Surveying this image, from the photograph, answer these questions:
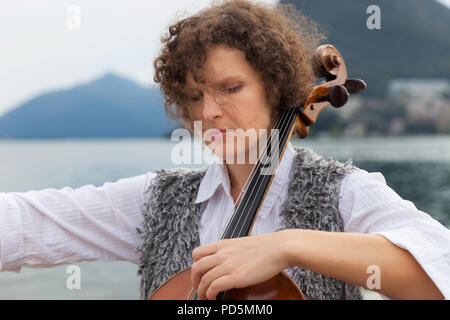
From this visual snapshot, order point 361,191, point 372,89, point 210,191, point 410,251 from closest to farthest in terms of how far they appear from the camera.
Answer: point 410,251 < point 361,191 < point 210,191 < point 372,89

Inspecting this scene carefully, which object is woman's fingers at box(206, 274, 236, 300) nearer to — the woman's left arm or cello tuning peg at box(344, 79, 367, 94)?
the woman's left arm

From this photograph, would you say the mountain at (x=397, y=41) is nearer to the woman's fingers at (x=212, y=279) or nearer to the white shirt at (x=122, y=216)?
the white shirt at (x=122, y=216)

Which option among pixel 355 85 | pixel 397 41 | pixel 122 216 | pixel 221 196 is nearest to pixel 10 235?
pixel 122 216

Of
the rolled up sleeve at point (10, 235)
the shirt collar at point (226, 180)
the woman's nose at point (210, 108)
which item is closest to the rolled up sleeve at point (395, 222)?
the shirt collar at point (226, 180)

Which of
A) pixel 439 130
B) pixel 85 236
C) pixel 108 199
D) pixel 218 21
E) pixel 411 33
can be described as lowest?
pixel 439 130

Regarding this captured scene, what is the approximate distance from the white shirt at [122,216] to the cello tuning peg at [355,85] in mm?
292

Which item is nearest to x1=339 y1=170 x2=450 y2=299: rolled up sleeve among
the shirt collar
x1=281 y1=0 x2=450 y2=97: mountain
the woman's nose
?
the shirt collar

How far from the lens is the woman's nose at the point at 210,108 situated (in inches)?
54.0

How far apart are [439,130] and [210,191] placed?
50502 mm

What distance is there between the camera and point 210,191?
1.57 metres

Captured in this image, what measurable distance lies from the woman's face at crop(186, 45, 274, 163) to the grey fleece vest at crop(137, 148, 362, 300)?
0.72ft

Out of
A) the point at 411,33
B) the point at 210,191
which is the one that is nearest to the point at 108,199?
the point at 210,191

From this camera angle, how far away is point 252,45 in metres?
1.43

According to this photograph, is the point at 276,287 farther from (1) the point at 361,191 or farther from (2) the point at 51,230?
(2) the point at 51,230
